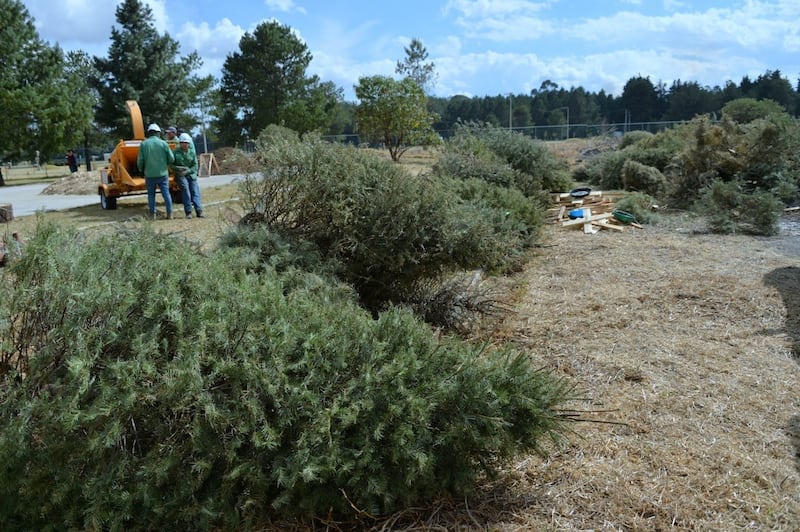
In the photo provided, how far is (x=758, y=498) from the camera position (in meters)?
2.99

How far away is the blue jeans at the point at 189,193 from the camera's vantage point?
11.2 meters

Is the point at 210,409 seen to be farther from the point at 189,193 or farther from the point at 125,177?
the point at 125,177

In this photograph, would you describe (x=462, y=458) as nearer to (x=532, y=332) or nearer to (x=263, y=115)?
(x=532, y=332)

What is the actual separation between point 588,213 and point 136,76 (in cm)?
3350

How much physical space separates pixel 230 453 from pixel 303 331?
0.63 m

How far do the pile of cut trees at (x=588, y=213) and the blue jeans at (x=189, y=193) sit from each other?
699cm

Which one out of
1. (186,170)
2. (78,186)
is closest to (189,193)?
(186,170)

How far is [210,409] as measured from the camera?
2.42 metres

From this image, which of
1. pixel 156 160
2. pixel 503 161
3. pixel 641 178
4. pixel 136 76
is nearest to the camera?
pixel 156 160

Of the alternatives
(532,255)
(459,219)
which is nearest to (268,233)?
(459,219)

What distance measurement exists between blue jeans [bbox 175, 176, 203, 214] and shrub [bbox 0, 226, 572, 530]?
878 centimetres

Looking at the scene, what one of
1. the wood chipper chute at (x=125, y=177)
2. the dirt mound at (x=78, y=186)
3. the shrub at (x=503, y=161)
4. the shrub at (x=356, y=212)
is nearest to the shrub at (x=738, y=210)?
the shrub at (x=503, y=161)

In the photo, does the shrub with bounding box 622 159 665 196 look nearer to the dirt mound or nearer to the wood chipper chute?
the wood chipper chute

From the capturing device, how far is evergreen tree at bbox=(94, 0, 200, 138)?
36.7m
